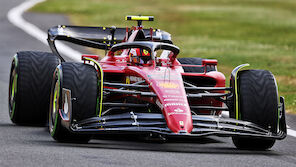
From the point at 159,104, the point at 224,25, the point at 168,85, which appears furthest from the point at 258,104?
the point at 224,25

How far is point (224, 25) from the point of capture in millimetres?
37469

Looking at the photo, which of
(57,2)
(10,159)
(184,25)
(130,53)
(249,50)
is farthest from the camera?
(57,2)

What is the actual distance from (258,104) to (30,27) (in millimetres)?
23280

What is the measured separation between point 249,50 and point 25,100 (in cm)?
1655

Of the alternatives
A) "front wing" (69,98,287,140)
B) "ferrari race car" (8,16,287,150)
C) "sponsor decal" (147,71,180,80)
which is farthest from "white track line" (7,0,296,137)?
"front wing" (69,98,287,140)

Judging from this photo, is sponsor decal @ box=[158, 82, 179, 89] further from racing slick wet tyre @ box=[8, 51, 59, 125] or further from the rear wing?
the rear wing

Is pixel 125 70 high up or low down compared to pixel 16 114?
up

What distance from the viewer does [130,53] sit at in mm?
11055

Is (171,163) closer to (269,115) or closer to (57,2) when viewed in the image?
(269,115)

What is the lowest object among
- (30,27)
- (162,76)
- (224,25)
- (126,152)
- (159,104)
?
(224,25)

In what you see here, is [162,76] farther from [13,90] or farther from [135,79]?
[13,90]

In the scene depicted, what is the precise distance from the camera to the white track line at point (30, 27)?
79.4 ft

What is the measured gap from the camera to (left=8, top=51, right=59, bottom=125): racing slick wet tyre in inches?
441

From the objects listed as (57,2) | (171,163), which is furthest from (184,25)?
(171,163)
